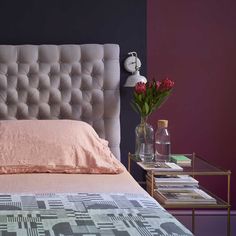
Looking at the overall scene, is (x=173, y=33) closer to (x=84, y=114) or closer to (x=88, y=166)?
(x=84, y=114)

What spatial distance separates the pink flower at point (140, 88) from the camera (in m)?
3.81

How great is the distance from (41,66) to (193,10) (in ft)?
4.43

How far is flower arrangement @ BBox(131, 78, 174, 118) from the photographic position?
3.82m

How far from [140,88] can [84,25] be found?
2.42 feet

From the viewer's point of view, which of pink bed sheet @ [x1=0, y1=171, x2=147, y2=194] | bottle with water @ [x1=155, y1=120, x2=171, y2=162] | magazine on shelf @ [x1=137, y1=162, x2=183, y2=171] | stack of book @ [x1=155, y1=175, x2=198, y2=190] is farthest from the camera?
A: bottle with water @ [x1=155, y1=120, x2=171, y2=162]

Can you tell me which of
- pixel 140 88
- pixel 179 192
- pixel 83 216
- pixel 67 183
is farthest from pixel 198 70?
pixel 83 216

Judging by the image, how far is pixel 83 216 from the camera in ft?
7.28

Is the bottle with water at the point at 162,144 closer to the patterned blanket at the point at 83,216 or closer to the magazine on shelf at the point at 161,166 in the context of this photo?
the magazine on shelf at the point at 161,166

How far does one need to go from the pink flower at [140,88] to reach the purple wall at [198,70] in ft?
1.68

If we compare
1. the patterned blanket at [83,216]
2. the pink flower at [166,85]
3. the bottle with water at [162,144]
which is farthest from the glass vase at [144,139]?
the patterned blanket at [83,216]

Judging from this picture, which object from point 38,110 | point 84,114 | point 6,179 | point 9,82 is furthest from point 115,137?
point 6,179

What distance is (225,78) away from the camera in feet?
14.3

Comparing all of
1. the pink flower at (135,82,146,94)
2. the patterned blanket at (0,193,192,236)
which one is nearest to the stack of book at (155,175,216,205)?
the pink flower at (135,82,146,94)

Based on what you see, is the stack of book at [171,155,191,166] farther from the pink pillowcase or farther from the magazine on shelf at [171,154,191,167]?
the pink pillowcase
